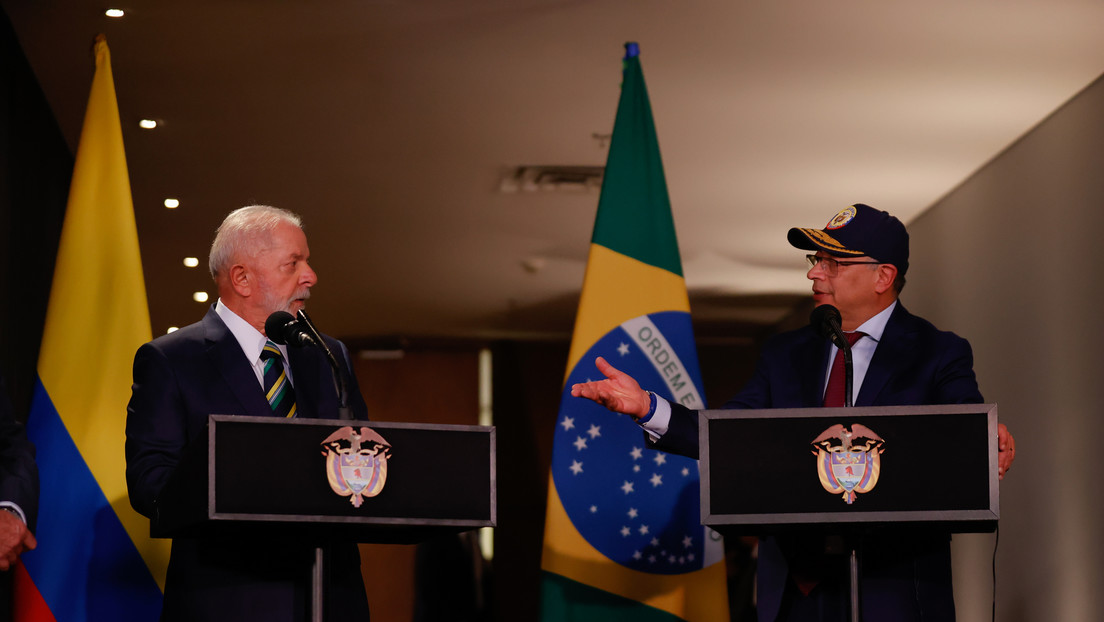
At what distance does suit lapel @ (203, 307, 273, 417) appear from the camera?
2350 millimetres

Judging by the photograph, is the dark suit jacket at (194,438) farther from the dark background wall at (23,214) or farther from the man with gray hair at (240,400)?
the dark background wall at (23,214)

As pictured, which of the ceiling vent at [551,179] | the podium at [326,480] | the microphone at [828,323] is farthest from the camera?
the ceiling vent at [551,179]

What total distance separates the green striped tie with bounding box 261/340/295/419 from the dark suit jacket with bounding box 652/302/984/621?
76 centimetres

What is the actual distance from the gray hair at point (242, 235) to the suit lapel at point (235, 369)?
192 mm

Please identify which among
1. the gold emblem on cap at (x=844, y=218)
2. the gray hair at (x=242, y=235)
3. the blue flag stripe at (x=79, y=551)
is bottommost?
the blue flag stripe at (x=79, y=551)

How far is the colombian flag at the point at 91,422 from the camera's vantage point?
10.8ft

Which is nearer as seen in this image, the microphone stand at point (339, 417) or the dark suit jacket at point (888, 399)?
the microphone stand at point (339, 417)

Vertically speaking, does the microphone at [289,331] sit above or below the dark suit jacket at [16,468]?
above

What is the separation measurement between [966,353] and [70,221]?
2.57 m

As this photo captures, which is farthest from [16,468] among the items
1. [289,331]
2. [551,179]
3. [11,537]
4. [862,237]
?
[551,179]

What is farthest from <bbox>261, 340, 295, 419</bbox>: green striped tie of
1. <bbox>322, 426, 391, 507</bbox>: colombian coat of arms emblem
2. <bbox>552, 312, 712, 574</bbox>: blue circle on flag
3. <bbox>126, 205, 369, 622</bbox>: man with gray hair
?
<bbox>552, 312, 712, 574</bbox>: blue circle on flag

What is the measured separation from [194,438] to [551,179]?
14.7 ft

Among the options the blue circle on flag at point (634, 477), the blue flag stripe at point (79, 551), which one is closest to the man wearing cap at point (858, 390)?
the blue circle on flag at point (634, 477)

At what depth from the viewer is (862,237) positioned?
9.15 ft
